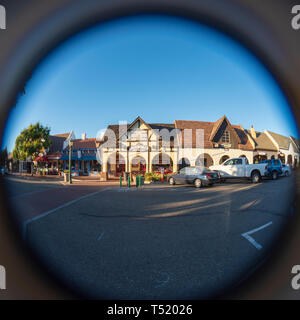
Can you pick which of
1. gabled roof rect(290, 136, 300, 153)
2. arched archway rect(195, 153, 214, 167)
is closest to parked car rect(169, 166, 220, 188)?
arched archway rect(195, 153, 214, 167)

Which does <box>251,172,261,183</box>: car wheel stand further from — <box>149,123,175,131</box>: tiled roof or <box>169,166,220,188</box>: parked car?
<box>149,123,175,131</box>: tiled roof

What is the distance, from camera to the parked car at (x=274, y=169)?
66.6 inches

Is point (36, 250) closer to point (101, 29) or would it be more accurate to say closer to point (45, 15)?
point (45, 15)

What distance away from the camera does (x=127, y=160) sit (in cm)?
190

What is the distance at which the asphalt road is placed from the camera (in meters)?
1.20

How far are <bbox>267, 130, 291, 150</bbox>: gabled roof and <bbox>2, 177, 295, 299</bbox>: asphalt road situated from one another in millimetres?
446

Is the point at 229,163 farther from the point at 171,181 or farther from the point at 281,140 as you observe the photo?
the point at 171,181

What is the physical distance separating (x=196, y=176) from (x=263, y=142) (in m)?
0.88


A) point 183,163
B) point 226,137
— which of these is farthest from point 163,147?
point 226,137

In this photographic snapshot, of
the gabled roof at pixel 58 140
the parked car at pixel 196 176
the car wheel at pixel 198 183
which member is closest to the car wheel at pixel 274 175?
the parked car at pixel 196 176

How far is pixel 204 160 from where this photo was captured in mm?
1749

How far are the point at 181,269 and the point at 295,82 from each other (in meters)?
2.18
